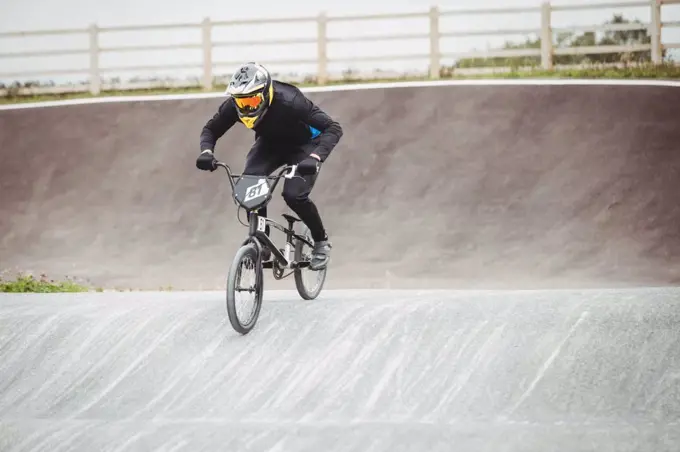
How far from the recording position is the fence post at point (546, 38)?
14156 mm

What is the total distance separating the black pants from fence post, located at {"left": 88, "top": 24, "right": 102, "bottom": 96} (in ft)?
31.2

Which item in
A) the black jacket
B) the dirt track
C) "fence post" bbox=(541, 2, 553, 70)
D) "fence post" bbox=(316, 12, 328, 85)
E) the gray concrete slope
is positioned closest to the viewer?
the gray concrete slope

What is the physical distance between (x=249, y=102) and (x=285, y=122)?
1.22 feet

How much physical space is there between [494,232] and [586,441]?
6458 millimetres

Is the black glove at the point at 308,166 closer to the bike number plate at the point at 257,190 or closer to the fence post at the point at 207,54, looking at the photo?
the bike number plate at the point at 257,190

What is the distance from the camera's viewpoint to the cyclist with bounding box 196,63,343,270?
595cm

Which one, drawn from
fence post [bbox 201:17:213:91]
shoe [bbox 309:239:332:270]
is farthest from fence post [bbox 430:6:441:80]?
shoe [bbox 309:239:332:270]

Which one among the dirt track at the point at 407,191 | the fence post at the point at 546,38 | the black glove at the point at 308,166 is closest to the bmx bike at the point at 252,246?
the black glove at the point at 308,166

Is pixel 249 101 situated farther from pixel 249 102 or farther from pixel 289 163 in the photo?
pixel 289 163

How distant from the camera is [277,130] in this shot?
633cm

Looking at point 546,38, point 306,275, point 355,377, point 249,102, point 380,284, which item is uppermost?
point 546,38

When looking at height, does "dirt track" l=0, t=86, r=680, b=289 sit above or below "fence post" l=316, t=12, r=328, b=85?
below

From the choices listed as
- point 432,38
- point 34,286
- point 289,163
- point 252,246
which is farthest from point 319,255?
point 432,38

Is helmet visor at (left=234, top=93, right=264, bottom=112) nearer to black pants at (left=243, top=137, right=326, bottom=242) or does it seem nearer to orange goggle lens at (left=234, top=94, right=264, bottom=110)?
orange goggle lens at (left=234, top=94, right=264, bottom=110)
